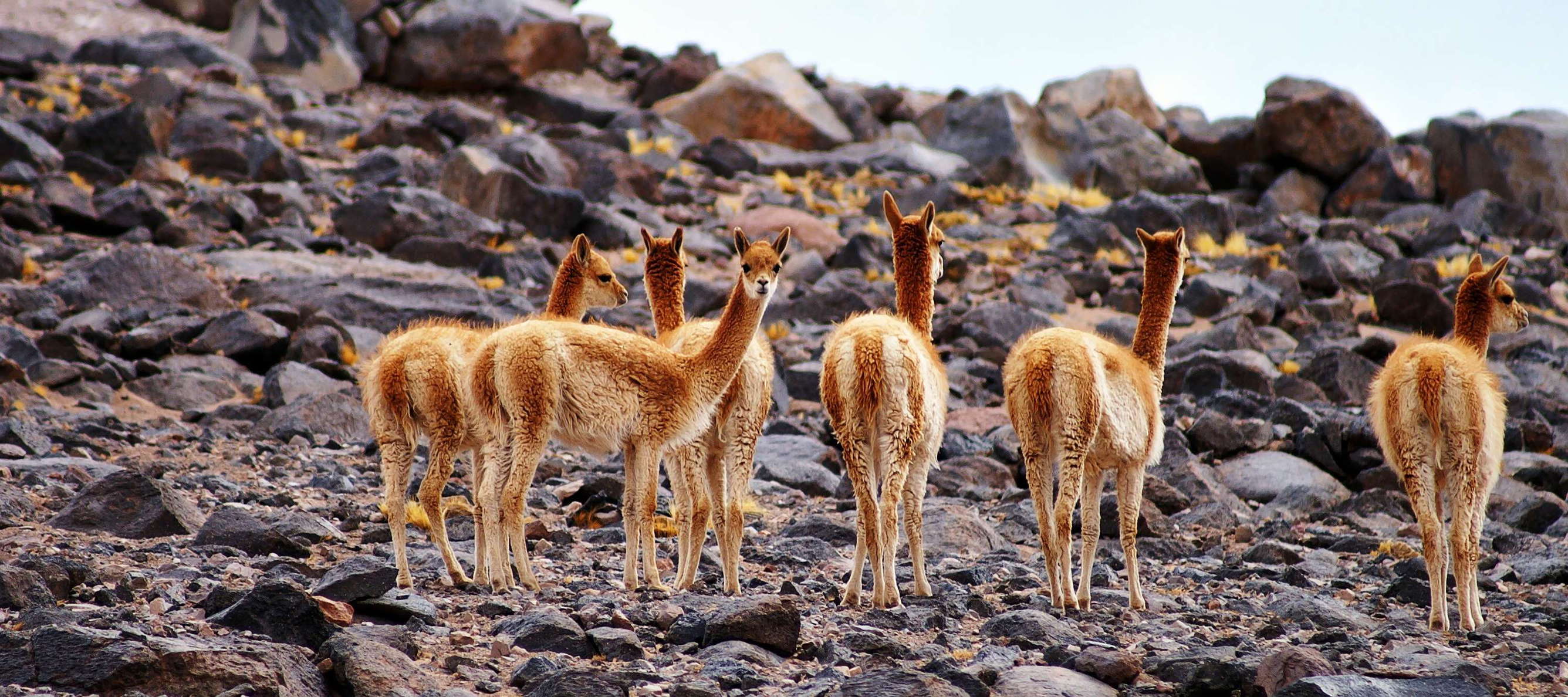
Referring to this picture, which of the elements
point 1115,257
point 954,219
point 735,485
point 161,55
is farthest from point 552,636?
point 161,55

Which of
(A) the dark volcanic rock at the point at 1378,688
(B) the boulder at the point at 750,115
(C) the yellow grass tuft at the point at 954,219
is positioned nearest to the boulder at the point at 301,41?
(B) the boulder at the point at 750,115

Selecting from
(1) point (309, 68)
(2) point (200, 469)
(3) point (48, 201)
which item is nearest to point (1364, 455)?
(2) point (200, 469)

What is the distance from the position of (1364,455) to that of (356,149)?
26672 mm

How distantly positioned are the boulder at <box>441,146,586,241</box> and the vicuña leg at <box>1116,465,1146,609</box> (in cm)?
1975

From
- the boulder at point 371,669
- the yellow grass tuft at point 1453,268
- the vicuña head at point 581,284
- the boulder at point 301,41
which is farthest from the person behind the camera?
the boulder at point 301,41

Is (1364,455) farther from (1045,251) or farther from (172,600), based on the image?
(1045,251)

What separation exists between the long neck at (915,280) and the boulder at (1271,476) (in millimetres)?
6506

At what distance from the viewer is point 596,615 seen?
7270 millimetres

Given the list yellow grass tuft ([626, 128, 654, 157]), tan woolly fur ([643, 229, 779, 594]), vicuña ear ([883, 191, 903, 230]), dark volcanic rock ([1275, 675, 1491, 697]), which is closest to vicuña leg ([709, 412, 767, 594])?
tan woolly fur ([643, 229, 779, 594])

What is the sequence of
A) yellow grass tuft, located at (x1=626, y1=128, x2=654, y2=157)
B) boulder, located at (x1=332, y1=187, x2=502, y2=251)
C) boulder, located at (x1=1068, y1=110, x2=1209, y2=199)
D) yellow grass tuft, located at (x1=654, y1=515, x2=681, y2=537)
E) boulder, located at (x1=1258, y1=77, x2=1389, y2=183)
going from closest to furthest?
yellow grass tuft, located at (x1=654, y1=515, x2=681, y2=537) < boulder, located at (x1=332, y1=187, x2=502, y2=251) < yellow grass tuft, located at (x1=626, y1=128, x2=654, y2=157) < boulder, located at (x1=1068, y1=110, x2=1209, y2=199) < boulder, located at (x1=1258, y1=77, x2=1389, y2=183)

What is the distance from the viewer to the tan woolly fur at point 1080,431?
8.52 meters

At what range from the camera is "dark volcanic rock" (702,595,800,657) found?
6934 millimetres

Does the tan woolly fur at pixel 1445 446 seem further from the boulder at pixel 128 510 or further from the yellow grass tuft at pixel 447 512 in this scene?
the boulder at pixel 128 510

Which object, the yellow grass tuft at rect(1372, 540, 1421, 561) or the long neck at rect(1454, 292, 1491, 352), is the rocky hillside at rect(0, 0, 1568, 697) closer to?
the yellow grass tuft at rect(1372, 540, 1421, 561)
